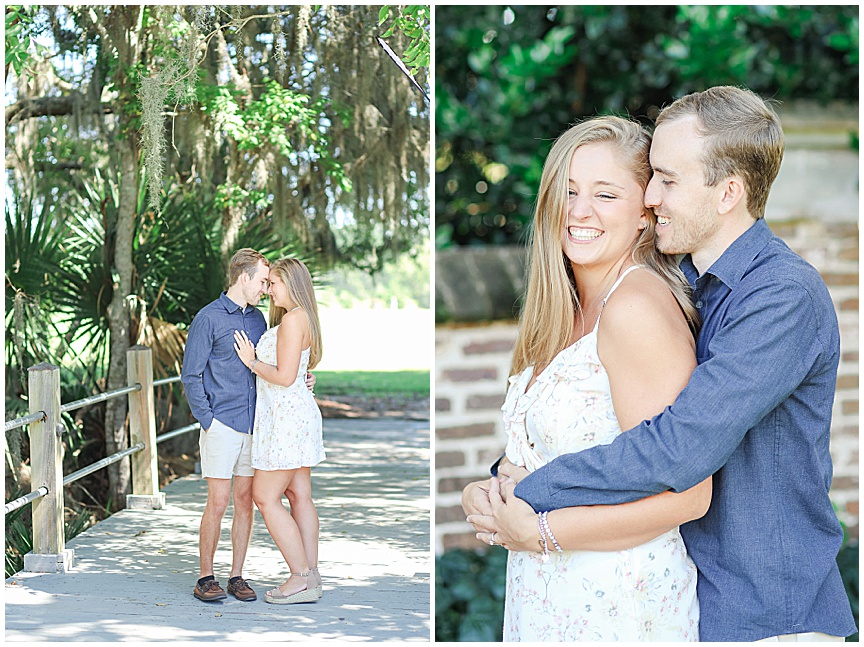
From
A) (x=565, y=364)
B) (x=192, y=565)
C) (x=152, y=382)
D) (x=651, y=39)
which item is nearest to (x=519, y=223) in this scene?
(x=651, y=39)

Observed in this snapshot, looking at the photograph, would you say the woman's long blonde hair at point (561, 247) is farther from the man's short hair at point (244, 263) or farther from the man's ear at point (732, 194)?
the man's short hair at point (244, 263)

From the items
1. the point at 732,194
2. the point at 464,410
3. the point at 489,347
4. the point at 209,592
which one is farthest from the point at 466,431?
the point at 732,194

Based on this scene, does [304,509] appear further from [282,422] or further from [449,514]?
[449,514]

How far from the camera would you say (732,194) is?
1.70 m

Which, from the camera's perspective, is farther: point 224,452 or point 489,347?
point 489,347

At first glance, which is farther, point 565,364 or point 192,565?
point 192,565

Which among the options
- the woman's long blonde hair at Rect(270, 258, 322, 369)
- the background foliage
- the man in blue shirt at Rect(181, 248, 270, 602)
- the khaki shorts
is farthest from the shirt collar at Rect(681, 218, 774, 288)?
the background foliage

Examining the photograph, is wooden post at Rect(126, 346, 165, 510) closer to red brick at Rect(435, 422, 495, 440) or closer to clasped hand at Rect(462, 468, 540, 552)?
red brick at Rect(435, 422, 495, 440)

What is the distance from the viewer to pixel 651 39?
3771 millimetres

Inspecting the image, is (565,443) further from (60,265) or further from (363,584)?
→ (60,265)

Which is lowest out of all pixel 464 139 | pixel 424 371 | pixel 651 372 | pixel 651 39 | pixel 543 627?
pixel 543 627

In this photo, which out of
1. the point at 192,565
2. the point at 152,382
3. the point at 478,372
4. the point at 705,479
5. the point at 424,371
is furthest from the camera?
the point at 424,371

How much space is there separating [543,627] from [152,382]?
2.08 m

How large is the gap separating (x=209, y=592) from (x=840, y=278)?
2.63 metres
